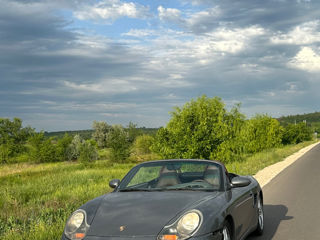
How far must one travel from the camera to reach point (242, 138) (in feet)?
75.4

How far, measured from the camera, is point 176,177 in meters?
5.46

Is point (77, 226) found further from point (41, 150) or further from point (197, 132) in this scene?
point (41, 150)

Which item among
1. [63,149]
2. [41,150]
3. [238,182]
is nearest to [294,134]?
[63,149]

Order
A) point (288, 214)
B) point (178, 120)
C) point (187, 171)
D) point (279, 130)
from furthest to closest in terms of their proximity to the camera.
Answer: point (279, 130) → point (178, 120) → point (288, 214) → point (187, 171)

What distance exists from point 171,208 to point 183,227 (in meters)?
0.33

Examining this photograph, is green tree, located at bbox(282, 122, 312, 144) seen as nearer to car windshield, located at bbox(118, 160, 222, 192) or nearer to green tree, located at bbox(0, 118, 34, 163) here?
green tree, located at bbox(0, 118, 34, 163)

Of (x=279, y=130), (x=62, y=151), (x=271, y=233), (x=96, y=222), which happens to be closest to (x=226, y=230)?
(x=96, y=222)

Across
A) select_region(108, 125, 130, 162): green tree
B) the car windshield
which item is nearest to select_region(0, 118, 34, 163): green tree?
select_region(108, 125, 130, 162): green tree

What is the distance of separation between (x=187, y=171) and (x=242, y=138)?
17362 mm

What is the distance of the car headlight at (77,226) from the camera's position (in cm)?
414

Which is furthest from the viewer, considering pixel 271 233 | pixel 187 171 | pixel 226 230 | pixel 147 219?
pixel 271 233

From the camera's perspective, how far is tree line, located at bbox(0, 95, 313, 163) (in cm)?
2147

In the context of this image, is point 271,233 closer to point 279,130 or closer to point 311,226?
point 311,226

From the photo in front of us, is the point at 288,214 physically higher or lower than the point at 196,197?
lower
